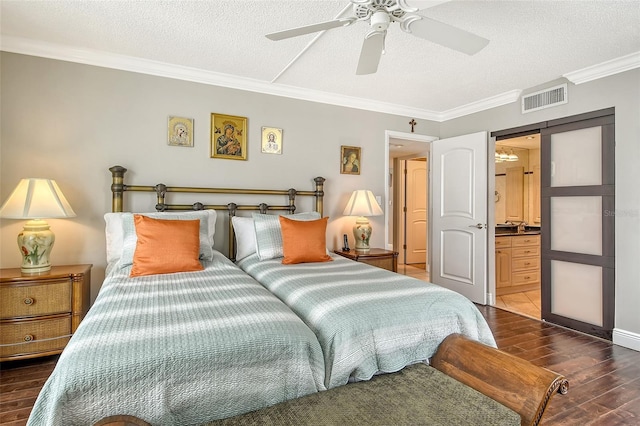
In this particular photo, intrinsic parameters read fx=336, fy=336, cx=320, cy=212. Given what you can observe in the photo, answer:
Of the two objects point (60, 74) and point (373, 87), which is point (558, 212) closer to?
point (373, 87)

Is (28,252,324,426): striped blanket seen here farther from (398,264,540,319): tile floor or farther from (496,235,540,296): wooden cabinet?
(496,235,540,296): wooden cabinet

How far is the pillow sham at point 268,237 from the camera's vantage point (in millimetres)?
2861

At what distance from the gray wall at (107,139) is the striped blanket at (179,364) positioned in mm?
1683

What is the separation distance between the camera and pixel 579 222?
126 inches

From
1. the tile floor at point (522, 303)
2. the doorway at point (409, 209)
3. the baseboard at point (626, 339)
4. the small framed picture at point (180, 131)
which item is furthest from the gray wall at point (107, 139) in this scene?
the doorway at point (409, 209)

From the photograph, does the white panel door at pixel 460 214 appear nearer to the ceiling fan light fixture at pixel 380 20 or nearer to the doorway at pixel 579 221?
the doorway at pixel 579 221

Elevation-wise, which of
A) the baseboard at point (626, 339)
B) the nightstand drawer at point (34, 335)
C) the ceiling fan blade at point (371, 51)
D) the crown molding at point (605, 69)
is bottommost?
the baseboard at point (626, 339)

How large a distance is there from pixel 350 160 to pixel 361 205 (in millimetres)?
647

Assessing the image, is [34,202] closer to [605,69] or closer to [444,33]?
[444,33]

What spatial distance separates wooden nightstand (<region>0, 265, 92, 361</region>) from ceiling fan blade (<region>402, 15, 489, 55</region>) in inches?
Result: 109

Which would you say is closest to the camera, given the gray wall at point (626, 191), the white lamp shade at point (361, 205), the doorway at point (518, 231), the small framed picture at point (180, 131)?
the gray wall at point (626, 191)

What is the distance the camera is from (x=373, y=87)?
3.61 meters

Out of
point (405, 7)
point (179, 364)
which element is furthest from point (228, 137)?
point (179, 364)

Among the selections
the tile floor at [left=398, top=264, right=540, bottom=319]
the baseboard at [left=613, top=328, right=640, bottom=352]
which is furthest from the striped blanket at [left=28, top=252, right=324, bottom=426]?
the tile floor at [left=398, top=264, right=540, bottom=319]
